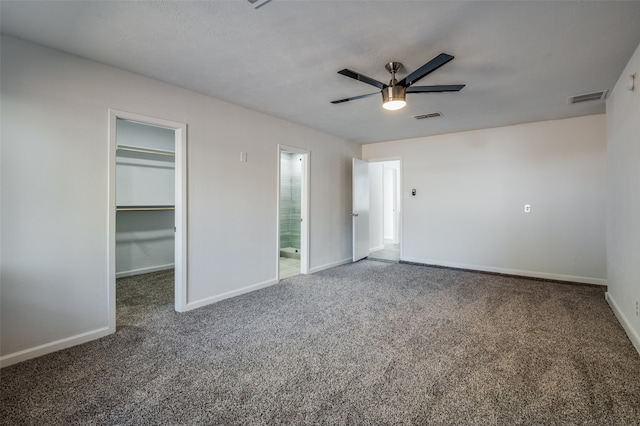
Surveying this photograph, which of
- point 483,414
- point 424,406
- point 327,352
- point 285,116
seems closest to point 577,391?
point 483,414

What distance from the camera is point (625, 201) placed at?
2701 millimetres

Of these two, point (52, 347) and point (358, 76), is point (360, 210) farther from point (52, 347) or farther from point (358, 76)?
point (52, 347)

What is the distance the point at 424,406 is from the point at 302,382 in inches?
30.0

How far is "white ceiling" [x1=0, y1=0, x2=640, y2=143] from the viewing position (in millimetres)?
1887

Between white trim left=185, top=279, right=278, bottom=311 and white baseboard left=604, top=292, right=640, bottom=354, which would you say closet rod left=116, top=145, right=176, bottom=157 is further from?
white baseboard left=604, top=292, right=640, bottom=354

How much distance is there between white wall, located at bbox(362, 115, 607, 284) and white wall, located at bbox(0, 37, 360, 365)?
3.53 meters

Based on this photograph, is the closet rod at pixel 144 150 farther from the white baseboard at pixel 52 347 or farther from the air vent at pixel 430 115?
the air vent at pixel 430 115

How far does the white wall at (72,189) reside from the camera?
2205mm

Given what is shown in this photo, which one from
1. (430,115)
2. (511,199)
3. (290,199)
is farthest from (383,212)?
(430,115)

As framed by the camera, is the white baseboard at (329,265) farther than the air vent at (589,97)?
Yes

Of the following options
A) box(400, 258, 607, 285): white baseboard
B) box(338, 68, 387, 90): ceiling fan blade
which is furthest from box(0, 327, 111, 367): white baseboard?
box(400, 258, 607, 285): white baseboard

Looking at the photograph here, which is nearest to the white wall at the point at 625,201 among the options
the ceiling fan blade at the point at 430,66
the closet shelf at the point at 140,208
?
the ceiling fan blade at the point at 430,66

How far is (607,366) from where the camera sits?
2131mm

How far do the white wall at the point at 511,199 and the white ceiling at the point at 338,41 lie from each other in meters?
1.27
